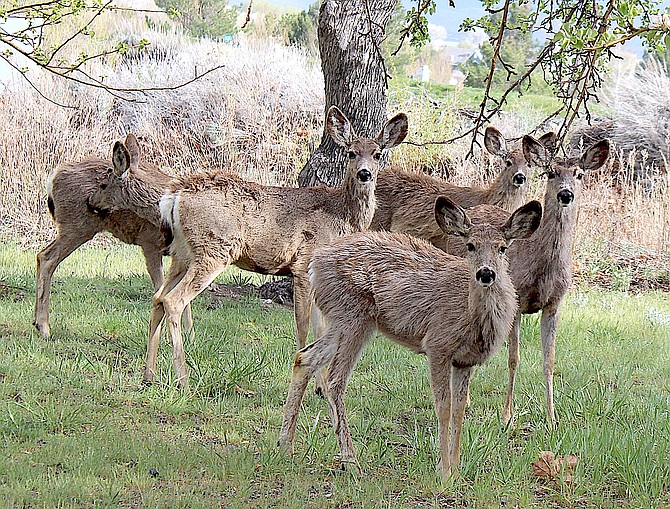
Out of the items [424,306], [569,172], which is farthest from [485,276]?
[569,172]

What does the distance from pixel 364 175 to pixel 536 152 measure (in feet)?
4.48

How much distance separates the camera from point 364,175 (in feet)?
22.9

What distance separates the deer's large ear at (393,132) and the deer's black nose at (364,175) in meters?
0.31

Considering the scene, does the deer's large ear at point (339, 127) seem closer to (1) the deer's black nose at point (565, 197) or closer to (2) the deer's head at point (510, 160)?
(2) the deer's head at point (510, 160)

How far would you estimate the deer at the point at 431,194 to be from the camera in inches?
309

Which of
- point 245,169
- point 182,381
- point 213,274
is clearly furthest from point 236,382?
point 245,169

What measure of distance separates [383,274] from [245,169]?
10164 millimetres

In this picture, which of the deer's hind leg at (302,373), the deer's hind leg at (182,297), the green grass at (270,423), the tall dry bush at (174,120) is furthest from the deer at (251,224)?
the tall dry bush at (174,120)

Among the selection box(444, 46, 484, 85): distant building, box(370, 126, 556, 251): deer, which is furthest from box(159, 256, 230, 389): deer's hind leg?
box(444, 46, 484, 85): distant building

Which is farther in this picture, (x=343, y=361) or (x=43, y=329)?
(x=43, y=329)

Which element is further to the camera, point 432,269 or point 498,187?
point 498,187

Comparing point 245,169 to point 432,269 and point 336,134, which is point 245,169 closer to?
point 336,134

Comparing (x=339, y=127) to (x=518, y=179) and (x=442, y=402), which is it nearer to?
(x=518, y=179)

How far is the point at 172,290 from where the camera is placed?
6508 millimetres
